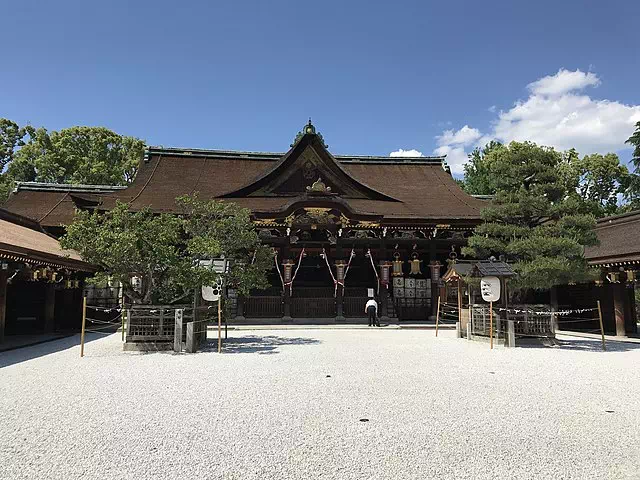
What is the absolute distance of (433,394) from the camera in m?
6.66

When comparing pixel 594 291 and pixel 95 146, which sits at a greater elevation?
pixel 95 146

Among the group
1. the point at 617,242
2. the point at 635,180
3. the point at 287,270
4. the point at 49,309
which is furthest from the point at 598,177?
the point at 49,309

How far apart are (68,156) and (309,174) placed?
19938mm

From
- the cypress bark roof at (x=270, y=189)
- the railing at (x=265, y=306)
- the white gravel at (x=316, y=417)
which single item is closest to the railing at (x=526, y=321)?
the white gravel at (x=316, y=417)

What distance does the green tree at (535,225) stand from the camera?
12195mm

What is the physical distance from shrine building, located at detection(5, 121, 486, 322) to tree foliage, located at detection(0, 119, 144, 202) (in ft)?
31.9

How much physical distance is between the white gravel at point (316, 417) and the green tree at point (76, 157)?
2523 cm

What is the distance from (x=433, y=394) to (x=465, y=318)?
9.12 metres

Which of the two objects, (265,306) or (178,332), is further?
(265,306)

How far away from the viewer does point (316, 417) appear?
213 inches

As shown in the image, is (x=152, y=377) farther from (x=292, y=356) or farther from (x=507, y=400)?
(x=507, y=400)

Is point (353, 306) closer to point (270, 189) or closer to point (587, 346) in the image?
point (270, 189)

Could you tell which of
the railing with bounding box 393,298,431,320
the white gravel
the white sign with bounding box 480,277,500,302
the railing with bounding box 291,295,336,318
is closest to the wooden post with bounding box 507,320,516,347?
the white sign with bounding box 480,277,500,302

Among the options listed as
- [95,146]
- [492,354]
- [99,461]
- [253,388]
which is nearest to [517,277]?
[492,354]
